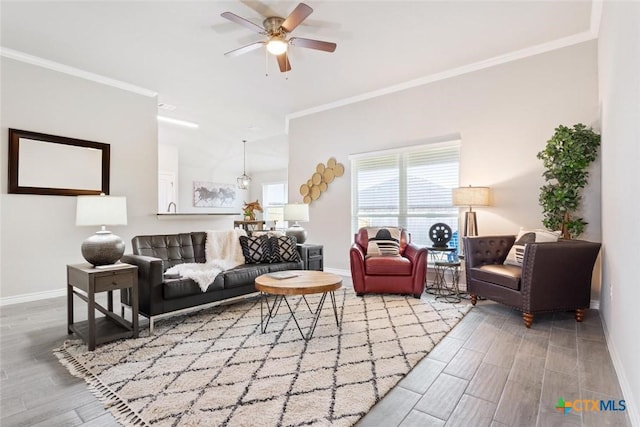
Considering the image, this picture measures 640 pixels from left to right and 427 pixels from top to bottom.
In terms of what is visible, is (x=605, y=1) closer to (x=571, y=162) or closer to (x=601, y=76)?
(x=601, y=76)

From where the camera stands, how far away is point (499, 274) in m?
3.20

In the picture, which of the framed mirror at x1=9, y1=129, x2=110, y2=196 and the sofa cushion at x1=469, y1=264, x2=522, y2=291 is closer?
the sofa cushion at x1=469, y1=264, x2=522, y2=291

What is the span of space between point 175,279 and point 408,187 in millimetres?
3412

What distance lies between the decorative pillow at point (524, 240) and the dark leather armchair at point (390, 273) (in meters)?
0.90

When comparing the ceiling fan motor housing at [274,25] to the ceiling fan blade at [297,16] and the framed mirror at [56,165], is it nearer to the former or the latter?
the ceiling fan blade at [297,16]

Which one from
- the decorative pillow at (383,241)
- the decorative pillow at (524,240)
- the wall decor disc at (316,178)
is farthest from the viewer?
the wall decor disc at (316,178)

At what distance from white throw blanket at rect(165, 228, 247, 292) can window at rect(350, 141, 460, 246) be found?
2172 mm

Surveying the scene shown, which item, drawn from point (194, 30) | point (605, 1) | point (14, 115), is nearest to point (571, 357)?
point (605, 1)

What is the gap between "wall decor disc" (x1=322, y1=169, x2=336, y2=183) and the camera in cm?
557

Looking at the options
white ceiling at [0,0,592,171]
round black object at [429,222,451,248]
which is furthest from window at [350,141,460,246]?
white ceiling at [0,0,592,171]

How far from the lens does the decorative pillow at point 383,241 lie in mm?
4146

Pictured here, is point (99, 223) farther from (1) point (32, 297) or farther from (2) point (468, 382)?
(2) point (468, 382)

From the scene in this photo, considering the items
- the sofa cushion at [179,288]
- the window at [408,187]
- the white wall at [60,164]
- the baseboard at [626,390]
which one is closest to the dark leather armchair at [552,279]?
the baseboard at [626,390]

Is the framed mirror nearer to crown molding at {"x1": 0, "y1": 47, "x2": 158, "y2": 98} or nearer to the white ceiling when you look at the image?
crown molding at {"x1": 0, "y1": 47, "x2": 158, "y2": 98}
